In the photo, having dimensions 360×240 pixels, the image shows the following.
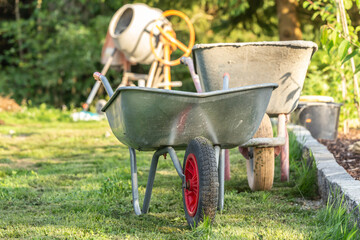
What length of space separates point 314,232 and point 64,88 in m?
8.76

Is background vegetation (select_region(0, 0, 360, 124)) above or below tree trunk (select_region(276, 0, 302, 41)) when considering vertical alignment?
below

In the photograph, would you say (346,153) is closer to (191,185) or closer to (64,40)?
(191,185)

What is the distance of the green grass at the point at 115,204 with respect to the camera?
230cm

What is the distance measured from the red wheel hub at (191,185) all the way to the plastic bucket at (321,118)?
2964 mm

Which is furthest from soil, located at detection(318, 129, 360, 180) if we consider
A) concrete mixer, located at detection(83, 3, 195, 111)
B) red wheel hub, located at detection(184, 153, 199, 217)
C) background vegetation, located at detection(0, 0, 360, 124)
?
background vegetation, located at detection(0, 0, 360, 124)

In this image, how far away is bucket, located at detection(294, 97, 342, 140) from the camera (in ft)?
16.6

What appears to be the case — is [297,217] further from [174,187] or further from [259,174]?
[174,187]

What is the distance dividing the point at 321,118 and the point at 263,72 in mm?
2061

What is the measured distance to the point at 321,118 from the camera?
200 inches

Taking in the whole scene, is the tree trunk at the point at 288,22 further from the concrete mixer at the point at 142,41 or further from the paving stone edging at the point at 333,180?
the paving stone edging at the point at 333,180

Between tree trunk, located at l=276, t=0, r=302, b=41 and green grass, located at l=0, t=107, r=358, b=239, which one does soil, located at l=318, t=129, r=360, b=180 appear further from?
tree trunk, located at l=276, t=0, r=302, b=41

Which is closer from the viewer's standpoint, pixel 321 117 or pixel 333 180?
pixel 333 180

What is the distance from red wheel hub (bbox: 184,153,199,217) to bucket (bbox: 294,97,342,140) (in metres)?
2.96

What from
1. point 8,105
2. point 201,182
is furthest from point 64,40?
point 201,182
